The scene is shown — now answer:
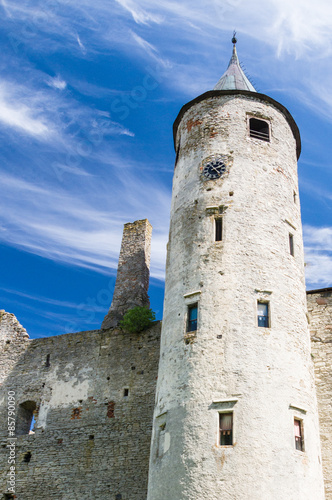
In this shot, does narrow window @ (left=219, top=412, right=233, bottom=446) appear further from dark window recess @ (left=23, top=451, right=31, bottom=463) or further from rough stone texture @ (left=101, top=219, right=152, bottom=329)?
dark window recess @ (left=23, top=451, right=31, bottom=463)

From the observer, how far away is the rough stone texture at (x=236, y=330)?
47.6ft

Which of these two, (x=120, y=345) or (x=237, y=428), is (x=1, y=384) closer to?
(x=120, y=345)

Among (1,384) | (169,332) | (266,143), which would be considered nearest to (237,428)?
(169,332)

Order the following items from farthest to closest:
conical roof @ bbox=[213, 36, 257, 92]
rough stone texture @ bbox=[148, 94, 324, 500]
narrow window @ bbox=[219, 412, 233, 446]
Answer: conical roof @ bbox=[213, 36, 257, 92] < narrow window @ bbox=[219, 412, 233, 446] < rough stone texture @ bbox=[148, 94, 324, 500]

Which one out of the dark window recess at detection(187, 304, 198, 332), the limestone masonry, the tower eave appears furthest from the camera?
the tower eave

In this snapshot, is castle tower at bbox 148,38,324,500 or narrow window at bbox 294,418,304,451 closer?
castle tower at bbox 148,38,324,500

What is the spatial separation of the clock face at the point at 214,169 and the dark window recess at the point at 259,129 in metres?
1.97

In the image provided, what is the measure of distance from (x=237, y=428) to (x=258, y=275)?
4806mm

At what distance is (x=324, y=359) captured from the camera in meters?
19.4

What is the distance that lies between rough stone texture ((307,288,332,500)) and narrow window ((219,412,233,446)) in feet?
14.7

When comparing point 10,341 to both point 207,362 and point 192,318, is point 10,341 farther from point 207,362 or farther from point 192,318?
point 207,362

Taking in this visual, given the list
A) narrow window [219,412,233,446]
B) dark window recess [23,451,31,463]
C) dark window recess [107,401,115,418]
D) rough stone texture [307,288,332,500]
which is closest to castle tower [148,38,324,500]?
narrow window [219,412,233,446]

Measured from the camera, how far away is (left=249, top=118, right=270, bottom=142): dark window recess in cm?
2094

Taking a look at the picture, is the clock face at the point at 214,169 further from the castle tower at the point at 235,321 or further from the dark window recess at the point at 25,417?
the dark window recess at the point at 25,417
